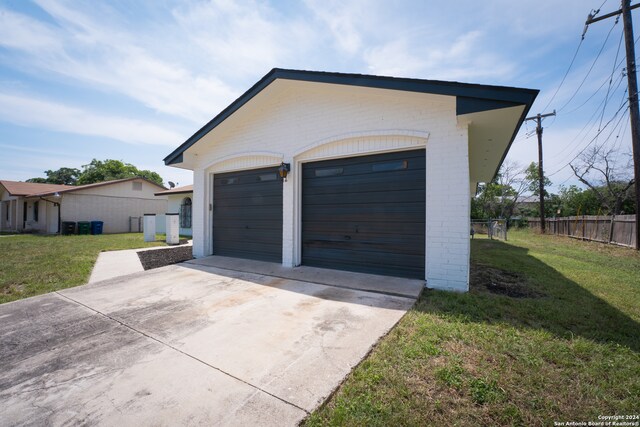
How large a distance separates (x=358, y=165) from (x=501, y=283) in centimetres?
355

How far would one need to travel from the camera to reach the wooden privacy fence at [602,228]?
1010 centimetres

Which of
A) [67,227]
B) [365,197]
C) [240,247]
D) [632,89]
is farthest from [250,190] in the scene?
[67,227]

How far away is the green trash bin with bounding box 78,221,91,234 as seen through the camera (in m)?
16.2

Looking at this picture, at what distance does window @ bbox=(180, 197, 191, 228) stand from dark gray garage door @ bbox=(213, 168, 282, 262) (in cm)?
803

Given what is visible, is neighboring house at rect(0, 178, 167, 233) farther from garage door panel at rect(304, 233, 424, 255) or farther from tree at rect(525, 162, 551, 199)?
Answer: tree at rect(525, 162, 551, 199)

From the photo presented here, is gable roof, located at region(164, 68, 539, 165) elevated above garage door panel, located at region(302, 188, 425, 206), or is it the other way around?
gable roof, located at region(164, 68, 539, 165)

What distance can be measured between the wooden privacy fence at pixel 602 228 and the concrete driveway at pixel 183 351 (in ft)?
38.6

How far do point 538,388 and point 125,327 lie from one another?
4097 mm

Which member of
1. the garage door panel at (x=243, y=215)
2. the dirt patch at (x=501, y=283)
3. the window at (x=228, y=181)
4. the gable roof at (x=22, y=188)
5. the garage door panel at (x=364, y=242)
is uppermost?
the gable roof at (x=22, y=188)

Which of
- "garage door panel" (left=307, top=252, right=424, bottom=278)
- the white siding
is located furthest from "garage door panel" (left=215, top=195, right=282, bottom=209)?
the white siding

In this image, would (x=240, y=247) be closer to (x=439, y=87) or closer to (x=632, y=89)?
(x=439, y=87)

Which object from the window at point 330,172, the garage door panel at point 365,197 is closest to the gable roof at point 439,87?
the garage door panel at point 365,197

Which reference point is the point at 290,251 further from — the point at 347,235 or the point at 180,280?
the point at 180,280

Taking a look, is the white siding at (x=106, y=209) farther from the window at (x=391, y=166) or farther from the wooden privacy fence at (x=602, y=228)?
the wooden privacy fence at (x=602, y=228)
